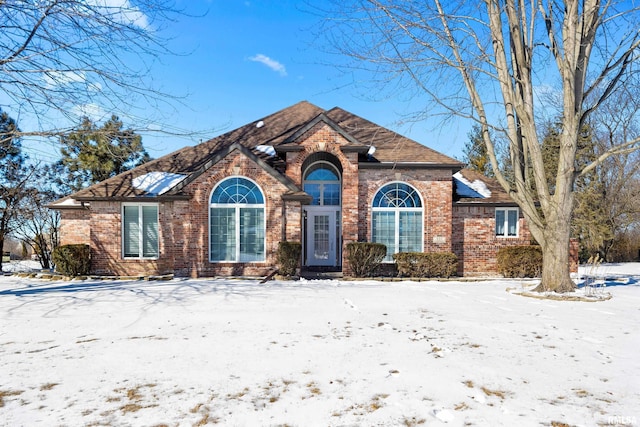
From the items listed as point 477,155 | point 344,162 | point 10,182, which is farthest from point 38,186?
point 477,155

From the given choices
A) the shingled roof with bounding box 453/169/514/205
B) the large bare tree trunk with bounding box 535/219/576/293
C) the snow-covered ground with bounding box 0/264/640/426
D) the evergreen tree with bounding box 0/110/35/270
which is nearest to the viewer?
the snow-covered ground with bounding box 0/264/640/426

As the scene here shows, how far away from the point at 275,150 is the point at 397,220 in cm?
507

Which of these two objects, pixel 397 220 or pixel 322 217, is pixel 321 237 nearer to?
pixel 322 217

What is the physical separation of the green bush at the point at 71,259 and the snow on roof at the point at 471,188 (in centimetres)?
1371

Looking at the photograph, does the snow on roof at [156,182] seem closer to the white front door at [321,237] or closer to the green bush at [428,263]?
the white front door at [321,237]

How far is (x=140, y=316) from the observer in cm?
639

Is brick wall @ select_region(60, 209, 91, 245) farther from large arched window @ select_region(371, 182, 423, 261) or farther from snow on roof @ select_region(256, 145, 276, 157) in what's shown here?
large arched window @ select_region(371, 182, 423, 261)

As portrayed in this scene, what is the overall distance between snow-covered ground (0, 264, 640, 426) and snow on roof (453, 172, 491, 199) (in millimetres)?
7314

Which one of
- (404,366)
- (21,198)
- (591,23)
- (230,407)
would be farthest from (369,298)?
(21,198)

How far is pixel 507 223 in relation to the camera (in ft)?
47.4

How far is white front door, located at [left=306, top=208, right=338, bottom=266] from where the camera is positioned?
1481 cm

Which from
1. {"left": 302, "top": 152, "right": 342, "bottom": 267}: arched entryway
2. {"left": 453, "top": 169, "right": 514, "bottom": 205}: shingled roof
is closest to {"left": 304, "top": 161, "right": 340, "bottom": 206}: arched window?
{"left": 302, "top": 152, "right": 342, "bottom": 267}: arched entryway

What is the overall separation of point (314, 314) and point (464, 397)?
11.6 ft

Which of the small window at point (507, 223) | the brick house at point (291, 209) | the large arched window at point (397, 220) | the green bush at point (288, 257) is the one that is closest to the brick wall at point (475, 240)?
the brick house at point (291, 209)
